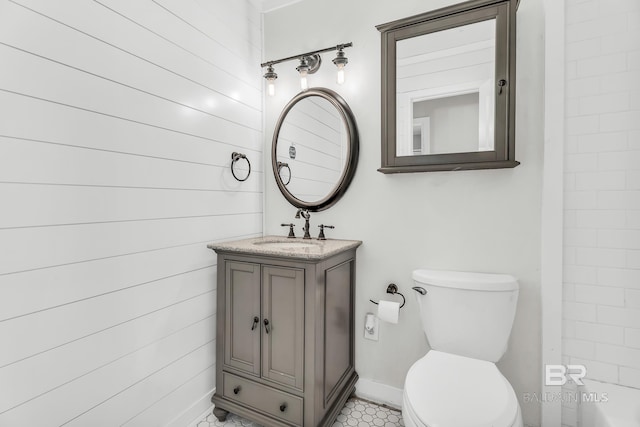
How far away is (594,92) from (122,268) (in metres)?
2.22

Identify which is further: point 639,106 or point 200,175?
point 200,175

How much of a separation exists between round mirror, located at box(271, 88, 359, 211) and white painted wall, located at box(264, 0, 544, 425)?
0.24 ft

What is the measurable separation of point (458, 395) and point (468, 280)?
496 millimetres

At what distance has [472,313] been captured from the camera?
54.9 inches

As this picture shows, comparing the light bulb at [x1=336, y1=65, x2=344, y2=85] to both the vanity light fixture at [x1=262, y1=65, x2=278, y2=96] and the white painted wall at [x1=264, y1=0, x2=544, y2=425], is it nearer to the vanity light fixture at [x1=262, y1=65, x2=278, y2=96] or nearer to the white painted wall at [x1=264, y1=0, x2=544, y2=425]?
the white painted wall at [x1=264, y1=0, x2=544, y2=425]

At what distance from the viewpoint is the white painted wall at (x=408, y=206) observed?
148cm

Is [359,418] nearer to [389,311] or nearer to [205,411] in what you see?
[389,311]

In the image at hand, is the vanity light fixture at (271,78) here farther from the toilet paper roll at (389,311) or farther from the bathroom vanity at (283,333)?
the toilet paper roll at (389,311)

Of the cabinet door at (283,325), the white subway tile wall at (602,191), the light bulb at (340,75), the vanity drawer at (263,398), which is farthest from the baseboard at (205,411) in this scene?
the light bulb at (340,75)

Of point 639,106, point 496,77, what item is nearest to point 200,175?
point 496,77

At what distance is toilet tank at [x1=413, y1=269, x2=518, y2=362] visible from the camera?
138 cm

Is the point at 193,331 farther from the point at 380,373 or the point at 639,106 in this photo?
the point at 639,106

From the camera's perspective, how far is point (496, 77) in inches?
56.3

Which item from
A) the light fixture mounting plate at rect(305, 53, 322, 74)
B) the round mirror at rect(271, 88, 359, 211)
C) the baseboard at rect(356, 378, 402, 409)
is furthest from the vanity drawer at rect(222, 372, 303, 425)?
the light fixture mounting plate at rect(305, 53, 322, 74)
